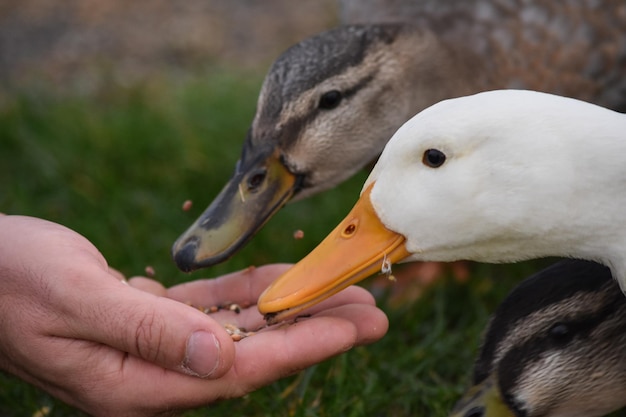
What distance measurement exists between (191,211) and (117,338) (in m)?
2.34

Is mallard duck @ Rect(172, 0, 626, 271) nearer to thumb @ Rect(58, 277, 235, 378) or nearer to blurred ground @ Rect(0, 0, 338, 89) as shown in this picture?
thumb @ Rect(58, 277, 235, 378)

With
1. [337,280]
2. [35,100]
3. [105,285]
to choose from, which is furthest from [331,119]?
[35,100]

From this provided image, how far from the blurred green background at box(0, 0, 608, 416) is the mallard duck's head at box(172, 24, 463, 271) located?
0.60 metres

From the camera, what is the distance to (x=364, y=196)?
2.65m

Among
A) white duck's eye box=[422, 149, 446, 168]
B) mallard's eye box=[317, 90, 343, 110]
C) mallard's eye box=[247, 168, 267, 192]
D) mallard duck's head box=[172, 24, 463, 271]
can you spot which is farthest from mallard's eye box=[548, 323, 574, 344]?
mallard's eye box=[317, 90, 343, 110]

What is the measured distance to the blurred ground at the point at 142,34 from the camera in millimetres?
6848

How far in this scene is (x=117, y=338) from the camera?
2.47 meters

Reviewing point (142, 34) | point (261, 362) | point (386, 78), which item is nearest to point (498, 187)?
point (261, 362)

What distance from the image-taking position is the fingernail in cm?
237

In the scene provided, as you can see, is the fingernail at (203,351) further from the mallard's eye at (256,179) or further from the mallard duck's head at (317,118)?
the mallard's eye at (256,179)

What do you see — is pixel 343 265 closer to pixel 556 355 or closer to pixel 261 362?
pixel 261 362

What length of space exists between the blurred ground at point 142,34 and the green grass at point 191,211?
1.84ft

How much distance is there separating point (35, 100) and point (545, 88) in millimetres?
3209

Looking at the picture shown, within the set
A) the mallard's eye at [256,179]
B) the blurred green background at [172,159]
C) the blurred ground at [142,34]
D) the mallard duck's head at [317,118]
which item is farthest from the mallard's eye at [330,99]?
the blurred ground at [142,34]
